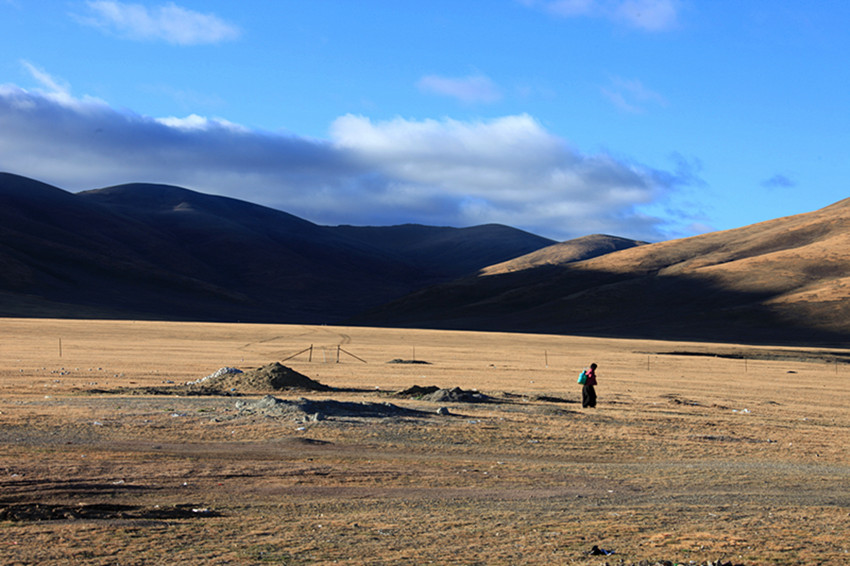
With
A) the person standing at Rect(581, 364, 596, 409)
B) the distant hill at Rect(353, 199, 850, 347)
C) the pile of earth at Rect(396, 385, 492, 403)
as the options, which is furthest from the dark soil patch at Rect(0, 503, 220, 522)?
the distant hill at Rect(353, 199, 850, 347)

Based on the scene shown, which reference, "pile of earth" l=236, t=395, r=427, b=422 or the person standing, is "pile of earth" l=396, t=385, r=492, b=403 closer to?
the person standing

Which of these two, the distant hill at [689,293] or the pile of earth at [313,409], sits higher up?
the distant hill at [689,293]

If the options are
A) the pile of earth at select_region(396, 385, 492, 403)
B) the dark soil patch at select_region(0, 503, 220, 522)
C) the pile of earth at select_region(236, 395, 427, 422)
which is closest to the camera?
the dark soil patch at select_region(0, 503, 220, 522)

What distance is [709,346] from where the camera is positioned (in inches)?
2790

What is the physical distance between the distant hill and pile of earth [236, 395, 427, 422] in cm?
7569

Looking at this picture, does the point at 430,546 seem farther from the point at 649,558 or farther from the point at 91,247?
the point at 91,247

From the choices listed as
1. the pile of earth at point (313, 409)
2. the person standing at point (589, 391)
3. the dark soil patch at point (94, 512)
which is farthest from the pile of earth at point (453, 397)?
the dark soil patch at point (94, 512)

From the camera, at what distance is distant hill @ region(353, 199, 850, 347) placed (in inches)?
3784

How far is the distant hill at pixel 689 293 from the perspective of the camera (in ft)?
315

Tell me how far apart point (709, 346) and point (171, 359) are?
48.0m

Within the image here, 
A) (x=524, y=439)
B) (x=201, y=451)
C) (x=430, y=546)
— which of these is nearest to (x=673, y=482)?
(x=524, y=439)

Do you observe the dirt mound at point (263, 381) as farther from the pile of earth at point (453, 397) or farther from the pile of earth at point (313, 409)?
the pile of earth at point (313, 409)

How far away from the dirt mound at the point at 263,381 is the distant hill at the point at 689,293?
7064 cm

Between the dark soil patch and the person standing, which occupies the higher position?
the person standing
